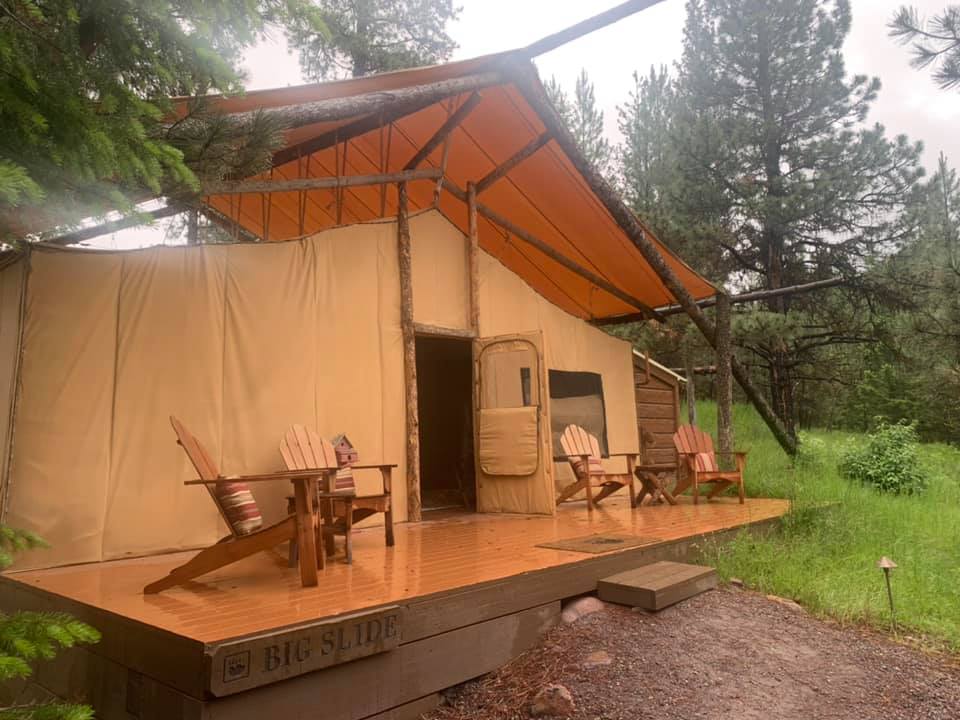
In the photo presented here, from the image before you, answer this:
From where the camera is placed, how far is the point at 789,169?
13.0m

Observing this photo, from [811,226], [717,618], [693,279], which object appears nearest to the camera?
[717,618]

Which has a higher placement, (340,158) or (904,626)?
(340,158)

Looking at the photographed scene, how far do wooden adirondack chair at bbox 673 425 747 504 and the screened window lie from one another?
123 cm

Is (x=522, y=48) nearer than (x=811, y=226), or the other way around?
(x=522, y=48)

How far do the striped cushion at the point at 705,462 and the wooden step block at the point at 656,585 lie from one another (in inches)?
119

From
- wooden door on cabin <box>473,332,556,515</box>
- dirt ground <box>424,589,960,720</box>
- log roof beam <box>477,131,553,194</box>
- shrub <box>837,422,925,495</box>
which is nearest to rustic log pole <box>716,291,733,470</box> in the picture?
shrub <box>837,422,925,495</box>

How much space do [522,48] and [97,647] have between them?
4.18 meters

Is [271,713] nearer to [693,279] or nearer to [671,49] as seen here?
[693,279]

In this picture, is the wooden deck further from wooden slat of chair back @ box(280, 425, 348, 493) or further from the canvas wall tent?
the canvas wall tent

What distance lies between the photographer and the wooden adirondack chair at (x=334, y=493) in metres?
4.01

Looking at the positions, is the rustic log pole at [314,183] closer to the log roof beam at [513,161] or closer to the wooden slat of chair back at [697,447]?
the log roof beam at [513,161]

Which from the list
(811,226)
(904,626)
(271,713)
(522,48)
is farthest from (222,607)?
(811,226)

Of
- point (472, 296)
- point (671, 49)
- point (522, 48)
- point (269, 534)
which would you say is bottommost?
point (269, 534)

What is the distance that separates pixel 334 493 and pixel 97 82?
100 inches
